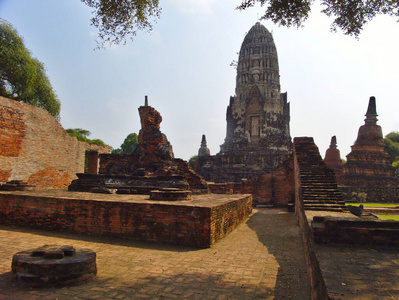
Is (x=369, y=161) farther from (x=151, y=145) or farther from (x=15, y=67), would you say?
(x=15, y=67)

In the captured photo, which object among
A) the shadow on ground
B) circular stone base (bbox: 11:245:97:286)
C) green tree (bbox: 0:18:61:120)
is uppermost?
green tree (bbox: 0:18:61:120)

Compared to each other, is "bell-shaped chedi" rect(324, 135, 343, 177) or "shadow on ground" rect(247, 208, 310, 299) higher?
"bell-shaped chedi" rect(324, 135, 343, 177)

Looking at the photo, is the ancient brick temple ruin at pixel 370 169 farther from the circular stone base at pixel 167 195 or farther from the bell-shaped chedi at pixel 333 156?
the circular stone base at pixel 167 195

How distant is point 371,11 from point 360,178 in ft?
57.1

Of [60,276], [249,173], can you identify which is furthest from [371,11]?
[249,173]

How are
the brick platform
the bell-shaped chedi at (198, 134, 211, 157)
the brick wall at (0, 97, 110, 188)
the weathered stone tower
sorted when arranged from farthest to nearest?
1. the bell-shaped chedi at (198, 134, 211, 157)
2. the weathered stone tower
3. the brick wall at (0, 97, 110, 188)
4. the brick platform

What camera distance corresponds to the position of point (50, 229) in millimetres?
6230

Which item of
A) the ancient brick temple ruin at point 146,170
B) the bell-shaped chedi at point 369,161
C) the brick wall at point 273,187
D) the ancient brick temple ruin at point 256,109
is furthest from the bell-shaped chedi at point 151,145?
the ancient brick temple ruin at point 256,109

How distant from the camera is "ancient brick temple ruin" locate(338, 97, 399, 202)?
19.5 meters

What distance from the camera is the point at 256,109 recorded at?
1223 inches

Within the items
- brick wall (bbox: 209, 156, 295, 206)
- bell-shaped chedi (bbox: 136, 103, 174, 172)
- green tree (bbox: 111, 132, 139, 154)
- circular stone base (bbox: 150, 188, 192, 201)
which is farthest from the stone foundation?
green tree (bbox: 111, 132, 139, 154)

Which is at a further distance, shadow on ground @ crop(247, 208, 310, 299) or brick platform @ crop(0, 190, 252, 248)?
brick platform @ crop(0, 190, 252, 248)

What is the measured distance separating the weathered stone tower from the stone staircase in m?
19.4

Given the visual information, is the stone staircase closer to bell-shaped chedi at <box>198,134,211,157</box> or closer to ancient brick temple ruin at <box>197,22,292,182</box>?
ancient brick temple ruin at <box>197,22,292,182</box>
